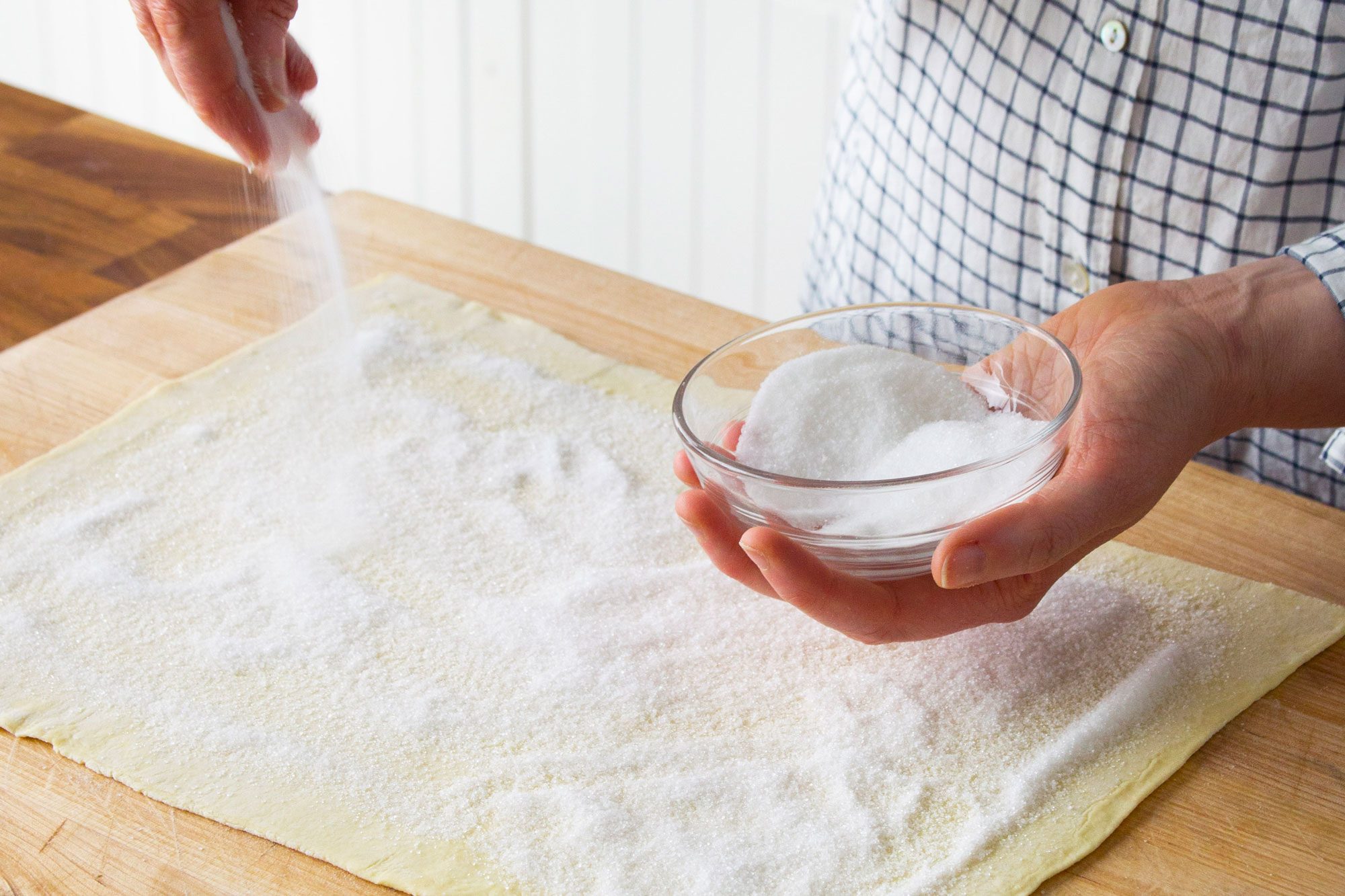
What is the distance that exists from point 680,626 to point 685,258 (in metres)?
1.55

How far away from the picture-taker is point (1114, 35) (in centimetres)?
92

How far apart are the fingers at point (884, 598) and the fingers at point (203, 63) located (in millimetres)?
440

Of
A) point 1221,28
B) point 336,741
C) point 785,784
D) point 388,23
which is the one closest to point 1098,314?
point 1221,28

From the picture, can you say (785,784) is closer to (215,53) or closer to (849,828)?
(849,828)

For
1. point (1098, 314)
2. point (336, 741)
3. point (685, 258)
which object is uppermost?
point (1098, 314)

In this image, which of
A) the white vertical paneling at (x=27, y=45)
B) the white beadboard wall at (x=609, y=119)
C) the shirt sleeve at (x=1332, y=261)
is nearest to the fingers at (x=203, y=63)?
the shirt sleeve at (x=1332, y=261)

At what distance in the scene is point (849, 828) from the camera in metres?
0.62

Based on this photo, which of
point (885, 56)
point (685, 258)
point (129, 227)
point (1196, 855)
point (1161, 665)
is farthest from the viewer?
point (685, 258)

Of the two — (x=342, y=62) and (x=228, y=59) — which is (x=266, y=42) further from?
(x=342, y=62)

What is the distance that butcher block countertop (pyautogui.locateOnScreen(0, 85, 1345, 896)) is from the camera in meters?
0.61

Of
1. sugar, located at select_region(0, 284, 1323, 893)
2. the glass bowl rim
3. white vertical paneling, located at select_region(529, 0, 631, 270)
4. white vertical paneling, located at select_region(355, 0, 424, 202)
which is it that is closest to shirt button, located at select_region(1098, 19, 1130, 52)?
the glass bowl rim

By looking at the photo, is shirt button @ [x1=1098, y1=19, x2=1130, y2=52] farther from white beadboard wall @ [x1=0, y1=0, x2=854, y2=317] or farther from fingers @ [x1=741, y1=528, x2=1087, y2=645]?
white beadboard wall @ [x1=0, y1=0, x2=854, y2=317]

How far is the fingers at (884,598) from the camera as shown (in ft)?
2.10

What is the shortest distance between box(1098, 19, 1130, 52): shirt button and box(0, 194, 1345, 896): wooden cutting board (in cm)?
31
